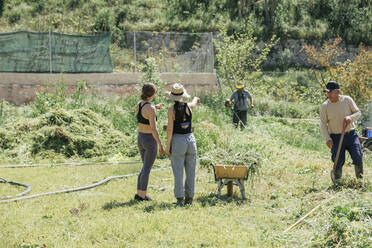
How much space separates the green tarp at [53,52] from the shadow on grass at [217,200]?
39.6 feet

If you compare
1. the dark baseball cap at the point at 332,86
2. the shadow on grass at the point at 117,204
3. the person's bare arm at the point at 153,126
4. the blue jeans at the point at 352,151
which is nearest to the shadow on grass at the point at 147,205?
the shadow on grass at the point at 117,204

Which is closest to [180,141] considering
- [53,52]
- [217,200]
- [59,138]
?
[217,200]

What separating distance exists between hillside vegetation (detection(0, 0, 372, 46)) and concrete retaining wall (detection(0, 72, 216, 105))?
8.99 meters

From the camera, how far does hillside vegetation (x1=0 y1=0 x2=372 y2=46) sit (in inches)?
1150

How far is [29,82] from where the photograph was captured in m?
17.5

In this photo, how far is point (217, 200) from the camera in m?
6.86

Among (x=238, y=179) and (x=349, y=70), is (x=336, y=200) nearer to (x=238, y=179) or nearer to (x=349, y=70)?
(x=238, y=179)

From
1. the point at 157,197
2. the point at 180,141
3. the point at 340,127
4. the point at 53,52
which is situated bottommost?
the point at 157,197

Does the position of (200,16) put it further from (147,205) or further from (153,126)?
(147,205)

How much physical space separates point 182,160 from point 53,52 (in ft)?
43.0

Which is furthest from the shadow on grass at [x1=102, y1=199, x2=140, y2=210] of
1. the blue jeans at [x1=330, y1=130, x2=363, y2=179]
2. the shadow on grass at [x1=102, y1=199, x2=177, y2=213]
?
the blue jeans at [x1=330, y1=130, x2=363, y2=179]

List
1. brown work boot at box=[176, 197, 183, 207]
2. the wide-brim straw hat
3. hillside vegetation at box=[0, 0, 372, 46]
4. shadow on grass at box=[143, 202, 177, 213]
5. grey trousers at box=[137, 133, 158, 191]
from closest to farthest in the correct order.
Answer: shadow on grass at box=[143, 202, 177, 213], the wide-brim straw hat, brown work boot at box=[176, 197, 183, 207], grey trousers at box=[137, 133, 158, 191], hillside vegetation at box=[0, 0, 372, 46]

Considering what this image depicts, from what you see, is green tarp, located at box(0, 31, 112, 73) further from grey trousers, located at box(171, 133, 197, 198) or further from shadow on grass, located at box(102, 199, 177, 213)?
grey trousers, located at box(171, 133, 197, 198)

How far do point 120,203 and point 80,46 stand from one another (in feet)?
42.4
